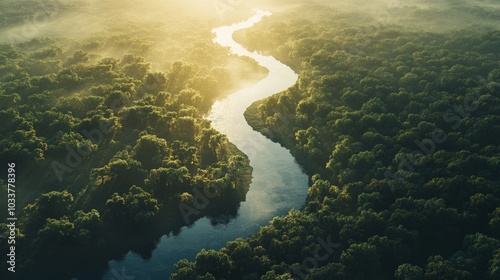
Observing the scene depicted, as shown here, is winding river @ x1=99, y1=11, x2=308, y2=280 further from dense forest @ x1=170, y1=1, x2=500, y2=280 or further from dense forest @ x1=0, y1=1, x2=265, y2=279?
dense forest @ x1=170, y1=1, x2=500, y2=280

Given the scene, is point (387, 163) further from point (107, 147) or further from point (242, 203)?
point (107, 147)

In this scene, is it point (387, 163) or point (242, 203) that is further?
point (387, 163)

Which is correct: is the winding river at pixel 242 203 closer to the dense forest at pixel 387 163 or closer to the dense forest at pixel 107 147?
the dense forest at pixel 107 147

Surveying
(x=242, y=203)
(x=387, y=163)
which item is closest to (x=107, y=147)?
(x=242, y=203)

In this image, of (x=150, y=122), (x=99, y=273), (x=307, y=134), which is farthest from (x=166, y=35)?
(x=99, y=273)

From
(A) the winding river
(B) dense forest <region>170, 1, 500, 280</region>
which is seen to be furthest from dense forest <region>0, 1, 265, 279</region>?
(B) dense forest <region>170, 1, 500, 280</region>

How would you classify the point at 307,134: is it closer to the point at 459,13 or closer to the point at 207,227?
the point at 207,227

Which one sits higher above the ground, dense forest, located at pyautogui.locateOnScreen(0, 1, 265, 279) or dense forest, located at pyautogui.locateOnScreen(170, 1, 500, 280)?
dense forest, located at pyautogui.locateOnScreen(170, 1, 500, 280)
